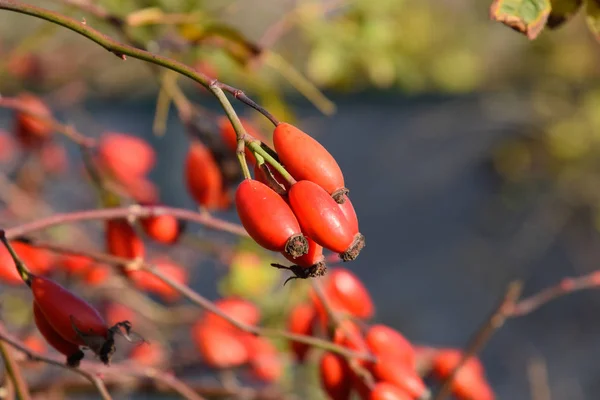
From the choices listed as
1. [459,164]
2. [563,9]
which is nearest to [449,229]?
[459,164]

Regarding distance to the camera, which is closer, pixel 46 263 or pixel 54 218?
pixel 54 218

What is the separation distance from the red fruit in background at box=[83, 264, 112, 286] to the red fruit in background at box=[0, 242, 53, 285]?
0.47 ft

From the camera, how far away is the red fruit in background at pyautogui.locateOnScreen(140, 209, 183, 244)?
0.69m

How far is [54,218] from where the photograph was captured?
0.53m

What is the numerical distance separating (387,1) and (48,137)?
0.61 metres

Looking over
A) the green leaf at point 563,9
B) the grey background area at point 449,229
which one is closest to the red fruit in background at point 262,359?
the green leaf at point 563,9

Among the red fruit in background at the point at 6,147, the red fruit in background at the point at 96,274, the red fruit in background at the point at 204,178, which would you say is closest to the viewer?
the red fruit in background at the point at 204,178

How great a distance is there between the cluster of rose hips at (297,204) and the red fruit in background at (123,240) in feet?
0.97

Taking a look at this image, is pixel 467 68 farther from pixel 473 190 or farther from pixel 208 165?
pixel 208 165

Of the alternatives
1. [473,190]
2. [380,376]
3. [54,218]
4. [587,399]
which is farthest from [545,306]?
[54,218]

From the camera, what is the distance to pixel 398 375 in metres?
0.60

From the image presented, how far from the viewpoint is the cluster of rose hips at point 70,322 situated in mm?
452

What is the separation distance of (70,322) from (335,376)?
0.27 meters

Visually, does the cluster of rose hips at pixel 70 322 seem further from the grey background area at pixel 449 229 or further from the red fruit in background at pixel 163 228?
the grey background area at pixel 449 229
